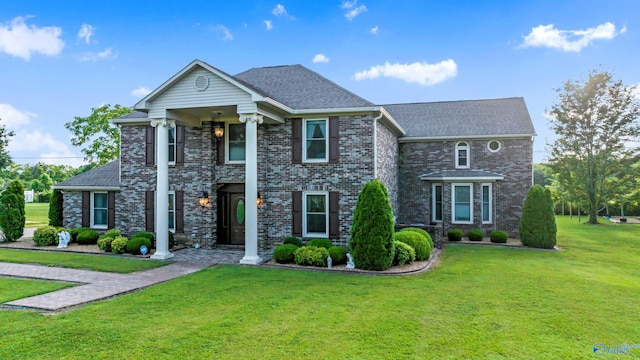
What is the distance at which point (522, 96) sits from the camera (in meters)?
20.8

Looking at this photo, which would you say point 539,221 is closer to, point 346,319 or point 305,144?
point 305,144

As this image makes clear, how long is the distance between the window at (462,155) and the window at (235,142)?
10.6 m

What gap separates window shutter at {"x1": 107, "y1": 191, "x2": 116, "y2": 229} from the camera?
50.7 ft

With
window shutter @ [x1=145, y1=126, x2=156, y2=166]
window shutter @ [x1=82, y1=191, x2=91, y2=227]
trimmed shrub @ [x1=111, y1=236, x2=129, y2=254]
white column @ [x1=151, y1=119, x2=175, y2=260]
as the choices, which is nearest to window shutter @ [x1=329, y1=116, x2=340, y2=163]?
white column @ [x1=151, y1=119, x2=175, y2=260]

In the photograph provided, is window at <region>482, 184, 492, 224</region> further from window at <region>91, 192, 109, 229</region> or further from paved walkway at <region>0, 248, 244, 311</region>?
window at <region>91, 192, 109, 229</region>

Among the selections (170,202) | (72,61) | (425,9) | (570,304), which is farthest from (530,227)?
(72,61)

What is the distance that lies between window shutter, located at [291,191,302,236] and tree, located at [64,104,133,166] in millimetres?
23795

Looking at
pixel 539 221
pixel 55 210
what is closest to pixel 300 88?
pixel 539 221

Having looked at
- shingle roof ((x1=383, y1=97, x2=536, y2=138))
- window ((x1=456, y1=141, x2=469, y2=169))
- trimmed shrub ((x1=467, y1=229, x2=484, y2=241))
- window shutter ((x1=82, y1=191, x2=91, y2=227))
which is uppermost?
shingle roof ((x1=383, y1=97, x2=536, y2=138))

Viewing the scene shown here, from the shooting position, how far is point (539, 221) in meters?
14.5

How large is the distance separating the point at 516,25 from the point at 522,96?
532cm

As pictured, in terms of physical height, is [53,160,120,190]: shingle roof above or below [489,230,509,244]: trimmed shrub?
above

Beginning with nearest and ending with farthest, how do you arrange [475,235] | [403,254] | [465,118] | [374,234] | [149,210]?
[374,234] → [403,254] → [149,210] → [475,235] → [465,118]

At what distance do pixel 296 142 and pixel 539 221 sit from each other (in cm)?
1026
